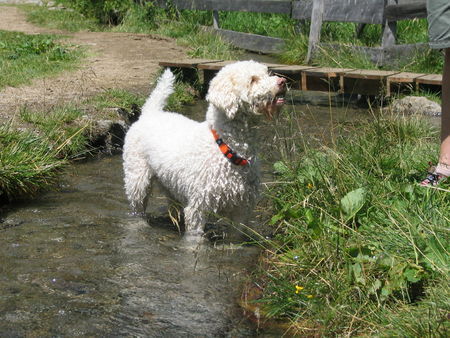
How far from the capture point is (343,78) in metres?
9.32

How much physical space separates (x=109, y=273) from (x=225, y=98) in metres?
1.41

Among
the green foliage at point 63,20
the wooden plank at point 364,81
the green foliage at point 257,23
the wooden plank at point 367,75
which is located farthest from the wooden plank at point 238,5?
the wooden plank at point 367,75

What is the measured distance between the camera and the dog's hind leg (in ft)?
18.4

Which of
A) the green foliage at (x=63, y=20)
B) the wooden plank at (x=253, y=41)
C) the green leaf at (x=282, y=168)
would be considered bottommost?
the wooden plank at (x=253, y=41)

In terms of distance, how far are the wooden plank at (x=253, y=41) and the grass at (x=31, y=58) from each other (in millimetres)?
3728

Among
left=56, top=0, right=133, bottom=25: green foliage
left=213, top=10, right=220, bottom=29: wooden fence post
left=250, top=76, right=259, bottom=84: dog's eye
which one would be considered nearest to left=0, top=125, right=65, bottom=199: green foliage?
left=250, top=76, right=259, bottom=84: dog's eye

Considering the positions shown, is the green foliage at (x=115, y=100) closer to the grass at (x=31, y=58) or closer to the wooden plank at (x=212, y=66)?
the grass at (x=31, y=58)

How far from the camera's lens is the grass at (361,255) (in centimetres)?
329

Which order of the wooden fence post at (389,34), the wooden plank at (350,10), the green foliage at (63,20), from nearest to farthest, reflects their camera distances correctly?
the wooden fence post at (389,34), the wooden plank at (350,10), the green foliage at (63,20)

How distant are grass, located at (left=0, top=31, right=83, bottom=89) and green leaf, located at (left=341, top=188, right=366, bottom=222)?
5561 millimetres

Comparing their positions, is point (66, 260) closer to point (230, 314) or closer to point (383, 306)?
point (230, 314)

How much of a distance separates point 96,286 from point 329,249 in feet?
4.88

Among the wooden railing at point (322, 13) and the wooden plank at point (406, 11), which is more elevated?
the wooden plank at point (406, 11)

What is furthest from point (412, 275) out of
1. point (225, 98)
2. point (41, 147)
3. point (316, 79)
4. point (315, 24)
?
point (315, 24)
